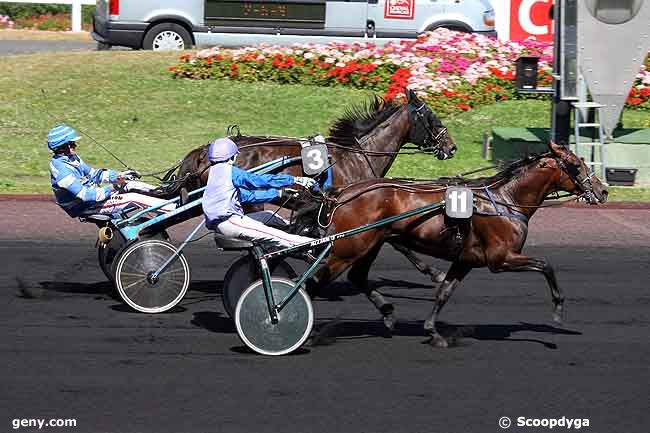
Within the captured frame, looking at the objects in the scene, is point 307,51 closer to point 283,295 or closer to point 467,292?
point 467,292

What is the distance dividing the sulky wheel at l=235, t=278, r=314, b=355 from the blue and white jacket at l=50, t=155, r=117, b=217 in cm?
222

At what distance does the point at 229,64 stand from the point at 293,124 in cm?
238

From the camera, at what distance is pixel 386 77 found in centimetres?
1936

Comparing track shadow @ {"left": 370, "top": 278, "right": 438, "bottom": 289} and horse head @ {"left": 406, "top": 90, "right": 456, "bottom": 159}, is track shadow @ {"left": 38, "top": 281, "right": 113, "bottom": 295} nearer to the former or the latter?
track shadow @ {"left": 370, "top": 278, "right": 438, "bottom": 289}

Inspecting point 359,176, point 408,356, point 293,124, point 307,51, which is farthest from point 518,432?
point 307,51

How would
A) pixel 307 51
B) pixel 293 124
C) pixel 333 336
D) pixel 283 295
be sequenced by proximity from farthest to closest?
pixel 307 51, pixel 293 124, pixel 333 336, pixel 283 295

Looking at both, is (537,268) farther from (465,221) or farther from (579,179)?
(579,179)

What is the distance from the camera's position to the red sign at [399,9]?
21.4 meters

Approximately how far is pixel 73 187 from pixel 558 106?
8.70m

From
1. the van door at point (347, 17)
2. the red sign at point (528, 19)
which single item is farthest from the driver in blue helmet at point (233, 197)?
the red sign at point (528, 19)

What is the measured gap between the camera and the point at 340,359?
8.30 meters

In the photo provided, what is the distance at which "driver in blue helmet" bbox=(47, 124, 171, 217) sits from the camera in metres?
9.66
